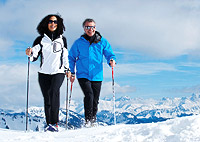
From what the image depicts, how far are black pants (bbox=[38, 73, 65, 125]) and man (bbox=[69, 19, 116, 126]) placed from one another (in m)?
0.65

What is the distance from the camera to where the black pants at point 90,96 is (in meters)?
7.17

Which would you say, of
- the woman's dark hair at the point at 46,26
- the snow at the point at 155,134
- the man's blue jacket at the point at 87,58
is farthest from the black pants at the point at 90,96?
the snow at the point at 155,134

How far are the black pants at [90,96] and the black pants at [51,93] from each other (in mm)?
650

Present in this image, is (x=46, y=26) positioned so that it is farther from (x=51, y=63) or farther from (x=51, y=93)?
(x=51, y=93)

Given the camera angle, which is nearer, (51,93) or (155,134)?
(155,134)

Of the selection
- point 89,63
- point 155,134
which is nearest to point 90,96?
point 89,63

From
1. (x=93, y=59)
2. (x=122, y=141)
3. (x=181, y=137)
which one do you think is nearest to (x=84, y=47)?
(x=93, y=59)

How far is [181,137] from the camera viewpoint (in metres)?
4.21

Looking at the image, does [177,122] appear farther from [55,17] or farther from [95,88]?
[55,17]

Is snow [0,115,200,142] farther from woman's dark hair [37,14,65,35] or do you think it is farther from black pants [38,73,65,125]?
woman's dark hair [37,14,65,35]

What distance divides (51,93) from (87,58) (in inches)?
54.5

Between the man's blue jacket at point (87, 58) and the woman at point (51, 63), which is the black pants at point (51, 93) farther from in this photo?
the man's blue jacket at point (87, 58)

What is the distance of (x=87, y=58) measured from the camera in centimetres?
741

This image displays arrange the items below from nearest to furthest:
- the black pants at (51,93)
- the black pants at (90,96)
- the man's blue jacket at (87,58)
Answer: the black pants at (51,93), the black pants at (90,96), the man's blue jacket at (87,58)
